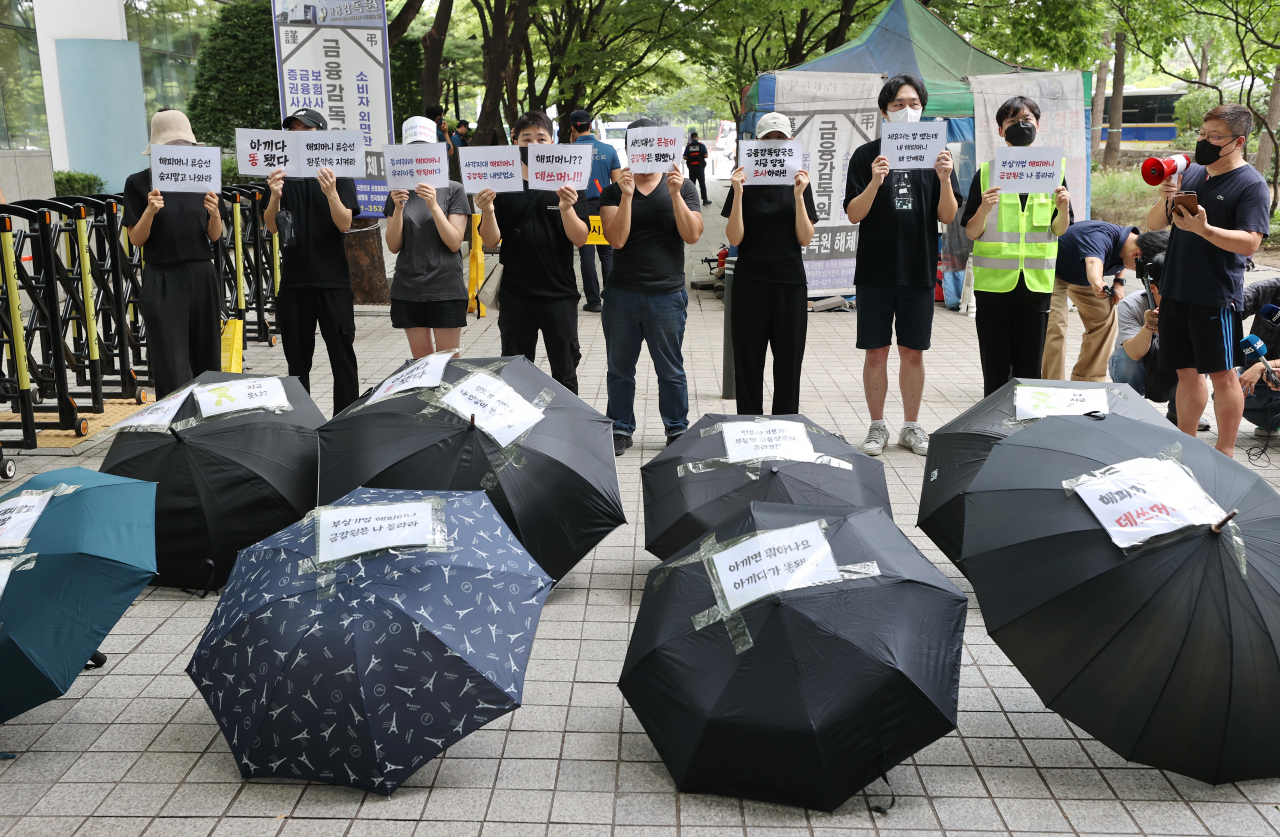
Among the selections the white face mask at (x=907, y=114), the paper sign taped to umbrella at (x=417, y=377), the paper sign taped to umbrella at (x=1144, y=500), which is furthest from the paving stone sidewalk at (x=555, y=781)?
the white face mask at (x=907, y=114)

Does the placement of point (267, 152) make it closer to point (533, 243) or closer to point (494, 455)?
point (533, 243)

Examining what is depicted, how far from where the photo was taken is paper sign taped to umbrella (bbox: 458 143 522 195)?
5.51 meters

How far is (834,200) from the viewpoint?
11.5 meters

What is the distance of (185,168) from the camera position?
562cm

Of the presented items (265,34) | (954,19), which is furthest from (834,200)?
(265,34)

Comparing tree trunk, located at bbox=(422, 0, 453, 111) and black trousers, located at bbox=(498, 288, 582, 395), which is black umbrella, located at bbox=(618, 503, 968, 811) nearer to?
black trousers, located at bbox=(498, 288, 582, 395)

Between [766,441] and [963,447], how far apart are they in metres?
0.81

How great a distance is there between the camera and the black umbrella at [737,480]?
3.79 m

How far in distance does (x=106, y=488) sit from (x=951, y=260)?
34.2 feet

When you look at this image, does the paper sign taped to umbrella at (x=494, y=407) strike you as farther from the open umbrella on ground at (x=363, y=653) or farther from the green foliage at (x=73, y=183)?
the green foliage at (x=73, y=183)

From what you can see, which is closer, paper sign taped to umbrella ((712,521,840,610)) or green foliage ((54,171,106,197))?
paper sign taped to umbrella ((712,521,840,610))

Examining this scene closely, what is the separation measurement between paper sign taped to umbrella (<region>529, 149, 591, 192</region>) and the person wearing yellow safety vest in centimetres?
229

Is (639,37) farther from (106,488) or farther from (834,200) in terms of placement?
(106,488)

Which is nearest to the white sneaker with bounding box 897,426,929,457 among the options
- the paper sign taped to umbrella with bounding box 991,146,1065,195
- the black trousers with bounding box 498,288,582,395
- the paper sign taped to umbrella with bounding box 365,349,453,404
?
the paper sign taped to umbrella with bounding box 991,146,1065,195
